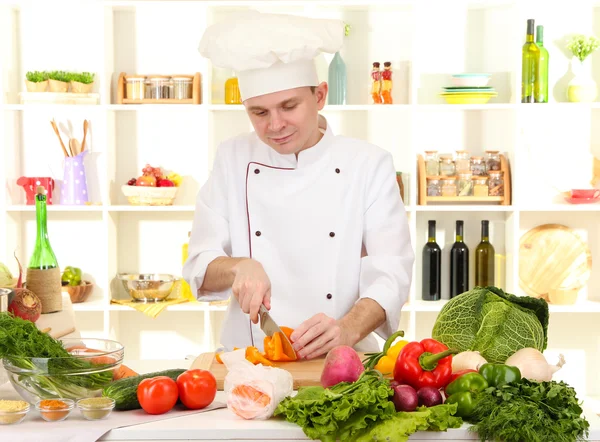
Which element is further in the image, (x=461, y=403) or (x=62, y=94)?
(x=62, y=94)

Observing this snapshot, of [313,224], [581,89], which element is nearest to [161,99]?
[313,224]

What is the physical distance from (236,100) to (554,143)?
1808mm

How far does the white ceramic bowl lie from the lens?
4207mm

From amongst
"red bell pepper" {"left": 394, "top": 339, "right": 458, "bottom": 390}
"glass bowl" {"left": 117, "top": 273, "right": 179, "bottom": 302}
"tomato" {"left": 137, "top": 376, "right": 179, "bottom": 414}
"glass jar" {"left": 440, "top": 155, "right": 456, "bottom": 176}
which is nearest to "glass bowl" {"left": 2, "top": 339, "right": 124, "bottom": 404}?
"tomato" {"left": 137, "top": 376, "right": 179, "bottom": 414}

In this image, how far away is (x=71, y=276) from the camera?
4.37 metres

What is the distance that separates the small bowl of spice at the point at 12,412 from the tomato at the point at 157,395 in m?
0.22

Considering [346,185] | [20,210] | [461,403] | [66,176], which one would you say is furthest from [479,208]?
[461,403]

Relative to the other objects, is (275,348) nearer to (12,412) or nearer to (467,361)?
(467,361)

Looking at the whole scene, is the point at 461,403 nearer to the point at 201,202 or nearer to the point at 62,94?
the point at 201,202

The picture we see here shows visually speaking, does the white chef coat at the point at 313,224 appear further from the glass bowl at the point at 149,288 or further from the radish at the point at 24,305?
the glass bowl at the point at 149,288

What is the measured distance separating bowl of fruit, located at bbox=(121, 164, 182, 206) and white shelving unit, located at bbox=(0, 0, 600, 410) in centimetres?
13

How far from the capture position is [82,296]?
435 cm

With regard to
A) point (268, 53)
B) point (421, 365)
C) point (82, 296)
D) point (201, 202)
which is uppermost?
point (268, 53)

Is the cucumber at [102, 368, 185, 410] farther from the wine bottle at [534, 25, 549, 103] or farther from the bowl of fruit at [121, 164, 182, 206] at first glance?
the wine bottle at [534, 25, 549, 103]
